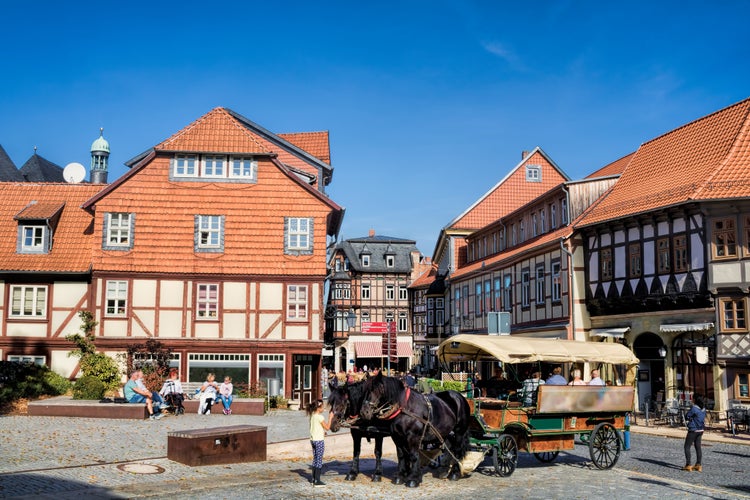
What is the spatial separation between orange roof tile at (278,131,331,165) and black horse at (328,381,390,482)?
27.3 meters

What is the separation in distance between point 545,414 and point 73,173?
36.5 metres

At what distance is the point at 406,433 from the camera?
45.0ft

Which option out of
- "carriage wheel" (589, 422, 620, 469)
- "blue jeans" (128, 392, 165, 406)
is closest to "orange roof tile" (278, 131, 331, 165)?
"blue jeans" (128, 392, 165, 406)

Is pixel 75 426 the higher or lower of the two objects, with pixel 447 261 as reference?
lower

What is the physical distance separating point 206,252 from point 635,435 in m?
18.0

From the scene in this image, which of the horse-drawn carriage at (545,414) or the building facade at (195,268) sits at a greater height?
the building facade at (195,268)

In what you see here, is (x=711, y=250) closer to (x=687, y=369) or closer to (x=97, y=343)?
(x=687, y=369)

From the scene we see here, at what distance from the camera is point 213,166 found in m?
33.6

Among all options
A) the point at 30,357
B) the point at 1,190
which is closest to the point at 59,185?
the point at 1,190

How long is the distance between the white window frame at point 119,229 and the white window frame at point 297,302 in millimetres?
6854

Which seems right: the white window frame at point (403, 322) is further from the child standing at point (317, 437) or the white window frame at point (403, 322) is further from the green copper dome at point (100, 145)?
the child standing at point (317, 437)

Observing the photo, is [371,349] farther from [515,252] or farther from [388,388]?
[388,388]

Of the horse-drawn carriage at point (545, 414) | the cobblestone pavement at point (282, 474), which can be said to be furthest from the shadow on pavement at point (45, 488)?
the horse-drawn carriage at point (545, 414)

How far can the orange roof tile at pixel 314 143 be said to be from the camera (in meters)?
→ 40.8
